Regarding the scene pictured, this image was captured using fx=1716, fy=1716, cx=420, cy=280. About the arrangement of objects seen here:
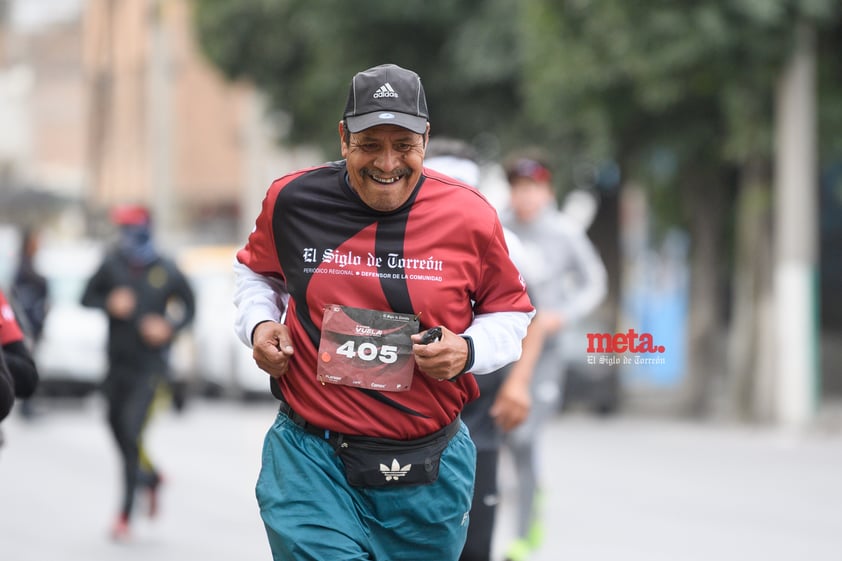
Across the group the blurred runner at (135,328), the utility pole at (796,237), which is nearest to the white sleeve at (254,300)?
the blurred runner at (135,328)

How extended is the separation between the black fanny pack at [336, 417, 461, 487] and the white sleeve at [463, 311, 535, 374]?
294 millimetres

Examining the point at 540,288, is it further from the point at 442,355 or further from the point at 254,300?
the point at 442,355

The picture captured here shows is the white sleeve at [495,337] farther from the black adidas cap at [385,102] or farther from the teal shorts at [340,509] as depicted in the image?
the black adidas cap at [385,102]

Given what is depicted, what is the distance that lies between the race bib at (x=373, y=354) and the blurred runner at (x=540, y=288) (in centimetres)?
329

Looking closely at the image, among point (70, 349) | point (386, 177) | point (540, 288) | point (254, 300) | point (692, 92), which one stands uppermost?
point (692, 92)

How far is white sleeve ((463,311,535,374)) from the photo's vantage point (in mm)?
4824

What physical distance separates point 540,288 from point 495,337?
3.97 meters

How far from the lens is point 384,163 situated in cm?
473

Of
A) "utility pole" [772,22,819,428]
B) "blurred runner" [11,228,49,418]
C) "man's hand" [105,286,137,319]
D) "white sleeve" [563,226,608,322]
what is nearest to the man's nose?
"white sleeve" [563,226,608,322]

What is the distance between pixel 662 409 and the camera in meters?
24.2

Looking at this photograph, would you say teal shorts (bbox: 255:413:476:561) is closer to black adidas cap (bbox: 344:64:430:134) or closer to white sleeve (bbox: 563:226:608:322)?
black adidas cap (bbox: 344:64:430:134)

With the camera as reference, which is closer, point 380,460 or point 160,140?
point 380,460

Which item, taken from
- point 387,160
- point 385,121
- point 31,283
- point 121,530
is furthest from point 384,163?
point 31,283

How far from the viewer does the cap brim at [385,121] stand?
4.64 meters
